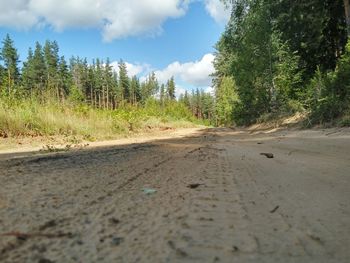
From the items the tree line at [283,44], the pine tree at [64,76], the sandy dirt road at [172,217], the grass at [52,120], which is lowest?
the sandy dirt road at [172,217]

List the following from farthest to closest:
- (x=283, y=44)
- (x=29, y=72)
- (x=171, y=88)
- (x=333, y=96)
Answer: (x=171, y=88)
(x=29, y=72)
(x=283, y=44)
(x=333, y=96)

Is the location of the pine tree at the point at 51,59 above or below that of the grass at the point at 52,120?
above

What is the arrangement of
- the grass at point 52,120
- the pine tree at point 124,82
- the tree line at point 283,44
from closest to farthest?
the grass at point 52,120
the tree line at point 283,44
the pine tree at point 124,82

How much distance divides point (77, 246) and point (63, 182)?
1.40 meters

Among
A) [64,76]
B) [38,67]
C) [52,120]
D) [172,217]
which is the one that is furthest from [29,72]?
[172,217]

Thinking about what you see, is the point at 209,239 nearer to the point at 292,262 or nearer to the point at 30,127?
the point at 292,262

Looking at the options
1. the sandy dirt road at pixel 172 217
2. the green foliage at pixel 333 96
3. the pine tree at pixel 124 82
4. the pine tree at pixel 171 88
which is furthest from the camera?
the pine tree at pixel 171 88

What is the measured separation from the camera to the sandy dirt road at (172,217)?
4.40 ft

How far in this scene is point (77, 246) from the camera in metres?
1.35

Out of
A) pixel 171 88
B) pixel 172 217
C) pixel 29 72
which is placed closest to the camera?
pixel 172 217

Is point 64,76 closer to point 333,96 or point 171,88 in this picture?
point 171,88

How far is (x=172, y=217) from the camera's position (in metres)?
1.78

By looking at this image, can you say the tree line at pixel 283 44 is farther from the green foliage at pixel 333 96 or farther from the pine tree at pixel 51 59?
the pine tree at pixel 51 59

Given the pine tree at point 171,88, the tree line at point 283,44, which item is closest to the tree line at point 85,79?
the pine tree at point 171,88
